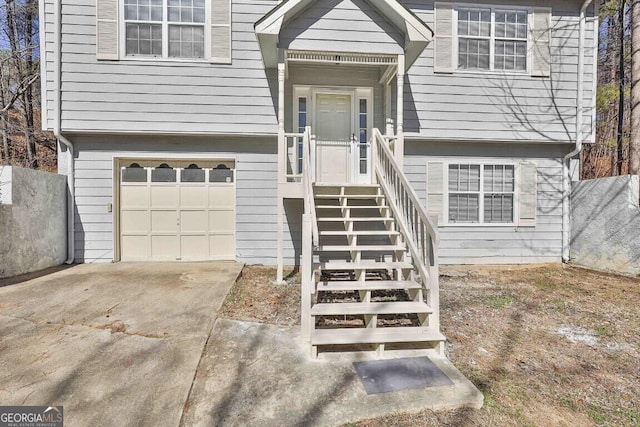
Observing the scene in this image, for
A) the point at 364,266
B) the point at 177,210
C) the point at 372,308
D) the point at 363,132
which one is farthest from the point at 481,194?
the point at 177,210

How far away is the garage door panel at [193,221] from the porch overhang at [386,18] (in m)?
3.58

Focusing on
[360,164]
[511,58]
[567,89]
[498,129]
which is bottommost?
[360,164]

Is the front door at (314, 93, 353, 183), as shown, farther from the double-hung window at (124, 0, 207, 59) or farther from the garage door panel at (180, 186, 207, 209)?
the double-hung window at (124, 0, 207, 59)

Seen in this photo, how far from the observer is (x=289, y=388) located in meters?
2.48

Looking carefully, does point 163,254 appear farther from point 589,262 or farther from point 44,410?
point 589,262

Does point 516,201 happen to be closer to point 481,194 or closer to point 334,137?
point 481,194

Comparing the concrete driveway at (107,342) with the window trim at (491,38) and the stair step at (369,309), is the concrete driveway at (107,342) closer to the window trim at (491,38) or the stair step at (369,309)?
the stair step at (369,309)

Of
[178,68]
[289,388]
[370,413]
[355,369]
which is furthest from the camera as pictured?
[178,68]

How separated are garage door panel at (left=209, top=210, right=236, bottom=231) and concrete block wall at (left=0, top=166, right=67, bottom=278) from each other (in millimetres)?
2881

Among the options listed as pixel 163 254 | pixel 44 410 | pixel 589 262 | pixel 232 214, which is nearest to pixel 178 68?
pixel 232 214

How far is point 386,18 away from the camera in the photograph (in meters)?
5.55

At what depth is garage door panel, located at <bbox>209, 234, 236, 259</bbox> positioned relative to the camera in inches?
268

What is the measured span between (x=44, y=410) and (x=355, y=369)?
7.64 ft

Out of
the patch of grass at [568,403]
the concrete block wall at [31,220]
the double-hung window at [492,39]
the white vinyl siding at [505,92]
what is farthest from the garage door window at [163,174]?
the patch of grass at [568,403]
